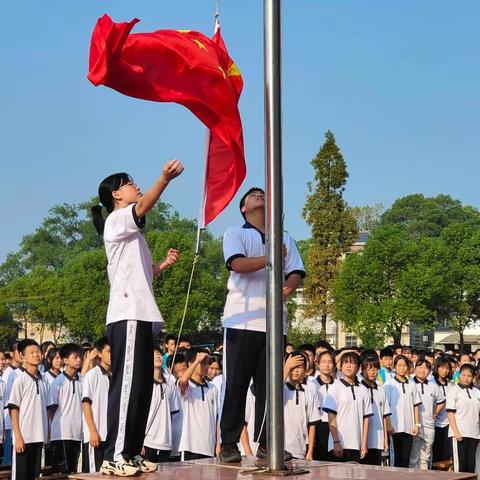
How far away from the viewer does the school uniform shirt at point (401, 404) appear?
12594mm

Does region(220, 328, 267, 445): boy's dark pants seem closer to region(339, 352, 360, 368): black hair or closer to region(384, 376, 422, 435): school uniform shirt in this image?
region(339, 352, 360, 368): black hair

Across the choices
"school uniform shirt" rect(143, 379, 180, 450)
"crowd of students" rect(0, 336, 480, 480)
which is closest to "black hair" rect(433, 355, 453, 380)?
"crowd of students" rect(0, 336, 480, 480)

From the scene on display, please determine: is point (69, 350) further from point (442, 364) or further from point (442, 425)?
point (442, 364)

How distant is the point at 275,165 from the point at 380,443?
6.25m

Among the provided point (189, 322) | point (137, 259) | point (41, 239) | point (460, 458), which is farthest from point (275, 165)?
point (41, 239)

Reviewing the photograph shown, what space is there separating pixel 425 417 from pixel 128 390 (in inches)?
339

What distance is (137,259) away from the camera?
5793mm

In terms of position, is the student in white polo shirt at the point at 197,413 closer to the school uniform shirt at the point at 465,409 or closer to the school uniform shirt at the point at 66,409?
the school uniform shirt at the point at 66,409

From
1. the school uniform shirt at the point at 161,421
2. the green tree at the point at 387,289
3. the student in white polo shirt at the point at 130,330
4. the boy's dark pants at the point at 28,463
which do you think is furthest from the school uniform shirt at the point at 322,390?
the green tree at the point at 387,289

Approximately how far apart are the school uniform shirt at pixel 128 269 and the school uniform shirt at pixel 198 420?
5033 millimetres

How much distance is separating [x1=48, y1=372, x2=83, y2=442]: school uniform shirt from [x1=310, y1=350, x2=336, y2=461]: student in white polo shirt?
2.69m

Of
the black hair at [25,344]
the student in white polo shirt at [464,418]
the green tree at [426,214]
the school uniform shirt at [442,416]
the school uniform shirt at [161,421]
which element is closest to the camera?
the black hair at [25,344]

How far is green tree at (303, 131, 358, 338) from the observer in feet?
156

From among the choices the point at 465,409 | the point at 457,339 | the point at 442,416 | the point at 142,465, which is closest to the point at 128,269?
the point at 142,465
